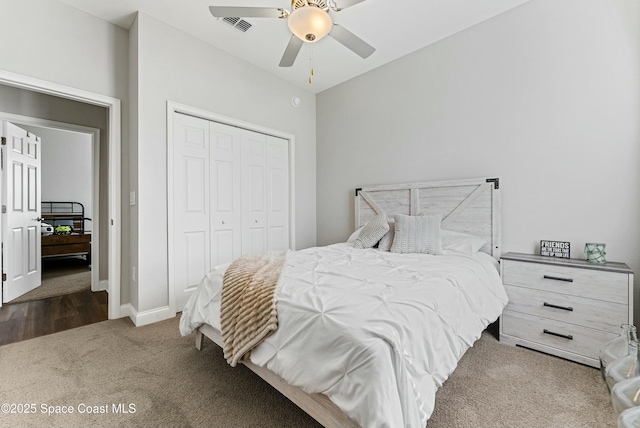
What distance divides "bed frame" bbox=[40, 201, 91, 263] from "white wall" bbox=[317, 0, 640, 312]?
18.7 ft

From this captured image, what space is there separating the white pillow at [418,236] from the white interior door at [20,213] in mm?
4351

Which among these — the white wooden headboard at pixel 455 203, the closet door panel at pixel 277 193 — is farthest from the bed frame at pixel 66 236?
the white wooden headboard at pixel 455 203

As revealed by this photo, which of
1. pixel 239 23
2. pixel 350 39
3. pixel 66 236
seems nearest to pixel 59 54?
pixel 239 23

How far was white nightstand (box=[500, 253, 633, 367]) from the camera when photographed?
73.2 inches

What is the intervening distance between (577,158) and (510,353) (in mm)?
1686

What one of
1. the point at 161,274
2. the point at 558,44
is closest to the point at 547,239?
the point at 558,44

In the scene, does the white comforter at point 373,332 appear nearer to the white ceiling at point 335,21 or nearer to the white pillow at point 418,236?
the white pillow at point 418,236

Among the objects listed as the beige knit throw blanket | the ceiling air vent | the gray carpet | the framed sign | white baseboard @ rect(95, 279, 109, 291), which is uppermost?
the ceiling air vent

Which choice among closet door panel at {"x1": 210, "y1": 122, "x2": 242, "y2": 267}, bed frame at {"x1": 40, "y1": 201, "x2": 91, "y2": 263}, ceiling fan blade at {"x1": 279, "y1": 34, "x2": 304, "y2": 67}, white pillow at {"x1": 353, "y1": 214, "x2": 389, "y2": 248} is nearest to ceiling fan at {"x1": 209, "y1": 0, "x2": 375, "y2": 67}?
ceiling fan blade at {"x1": 279, "y1": 34, "x2": 304, "y2": 67}

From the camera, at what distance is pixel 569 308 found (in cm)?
201

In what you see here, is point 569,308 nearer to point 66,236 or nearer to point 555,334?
point 555,334

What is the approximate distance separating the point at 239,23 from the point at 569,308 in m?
3.77

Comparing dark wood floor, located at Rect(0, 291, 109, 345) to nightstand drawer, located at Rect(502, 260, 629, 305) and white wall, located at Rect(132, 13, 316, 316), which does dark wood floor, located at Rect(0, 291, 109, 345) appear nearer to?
white wall, located at Rect(132, 13, 316, 316)

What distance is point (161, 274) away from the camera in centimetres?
277
